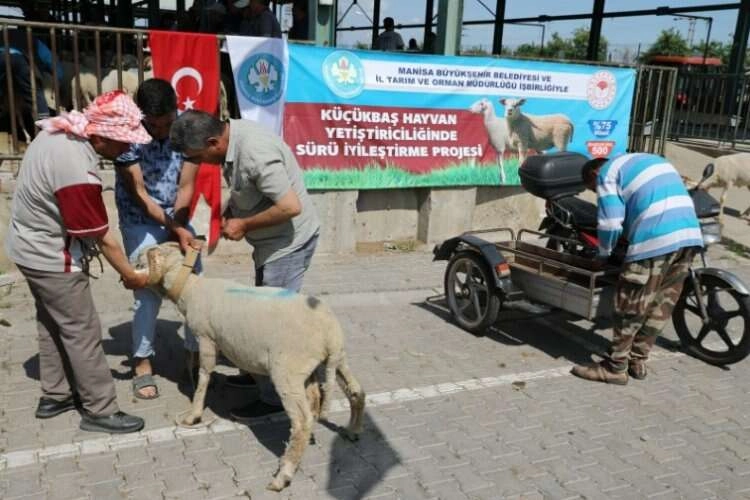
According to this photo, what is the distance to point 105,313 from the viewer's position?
5.69 meters

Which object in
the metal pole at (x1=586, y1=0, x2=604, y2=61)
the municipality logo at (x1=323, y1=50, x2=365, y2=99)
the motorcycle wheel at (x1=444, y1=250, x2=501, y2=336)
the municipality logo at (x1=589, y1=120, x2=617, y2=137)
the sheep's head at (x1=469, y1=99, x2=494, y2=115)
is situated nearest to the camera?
the motorcycle wheel at (x1=444, y1=250, x2=501, y2=336)

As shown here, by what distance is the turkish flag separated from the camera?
6.50m

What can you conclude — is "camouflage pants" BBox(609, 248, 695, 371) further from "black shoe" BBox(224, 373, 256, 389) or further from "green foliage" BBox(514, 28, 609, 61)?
"green foliage" BBox(514, 28, 609, 61)

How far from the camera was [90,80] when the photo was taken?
788 centimetres

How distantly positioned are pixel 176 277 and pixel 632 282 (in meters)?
3.11

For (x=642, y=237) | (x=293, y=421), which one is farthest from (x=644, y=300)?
(x=293, y=421)

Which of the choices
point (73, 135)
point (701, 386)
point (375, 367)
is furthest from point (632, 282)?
point (73, 135)

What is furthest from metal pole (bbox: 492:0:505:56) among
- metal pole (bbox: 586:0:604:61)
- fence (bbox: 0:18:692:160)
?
fence (bbox: 0:18:692:160)

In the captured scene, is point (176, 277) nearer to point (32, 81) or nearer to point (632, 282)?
point (632, 282)

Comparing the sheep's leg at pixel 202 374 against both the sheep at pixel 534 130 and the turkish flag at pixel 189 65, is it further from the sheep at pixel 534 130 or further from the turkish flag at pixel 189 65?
the sheep at pixel 534 130

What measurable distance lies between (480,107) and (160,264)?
558cm

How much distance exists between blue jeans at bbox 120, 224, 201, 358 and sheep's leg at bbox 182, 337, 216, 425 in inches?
17.2

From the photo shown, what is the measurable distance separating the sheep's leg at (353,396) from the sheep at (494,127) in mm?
5361

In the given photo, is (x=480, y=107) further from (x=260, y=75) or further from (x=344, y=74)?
(x=260, y=75)
